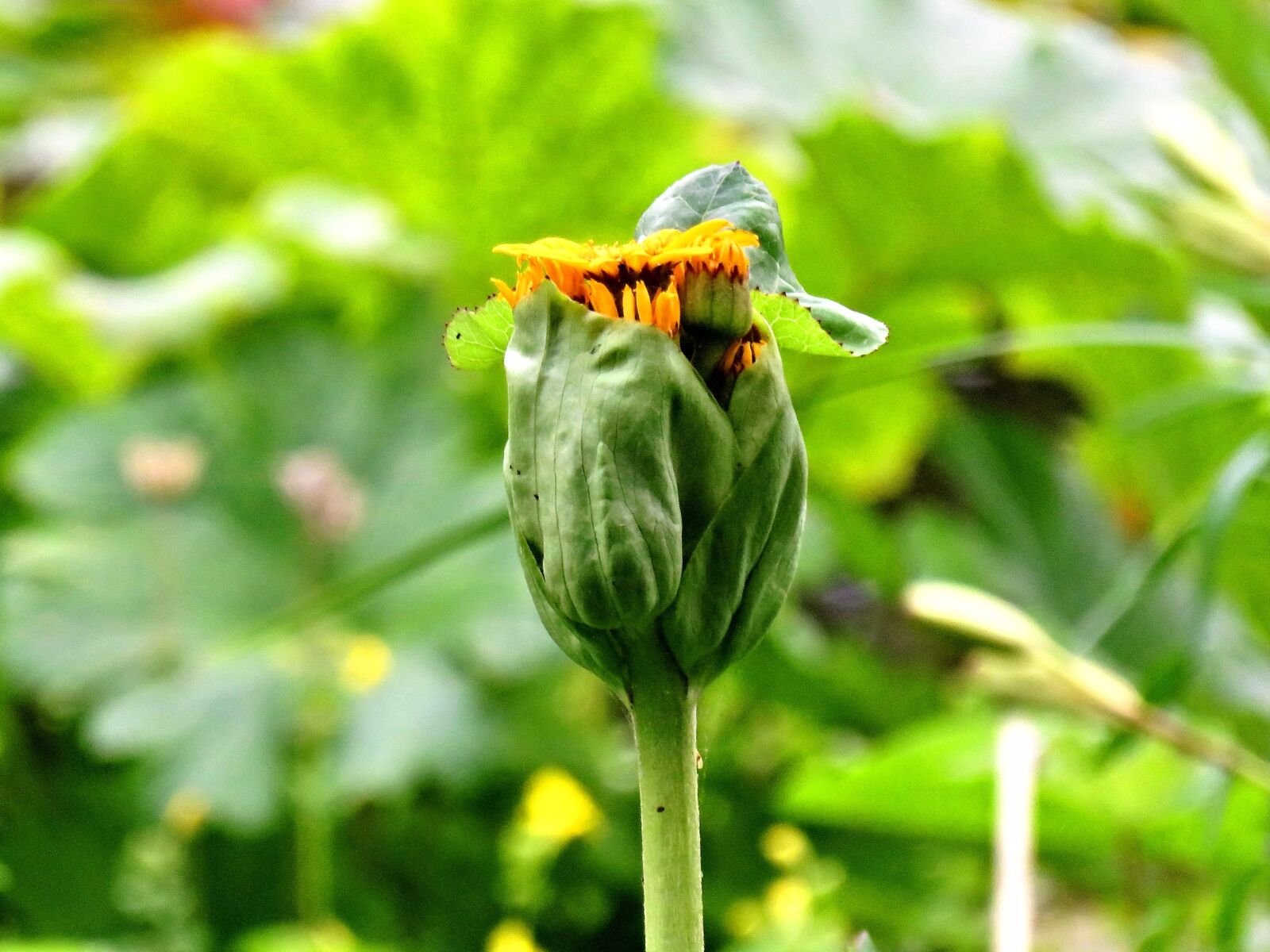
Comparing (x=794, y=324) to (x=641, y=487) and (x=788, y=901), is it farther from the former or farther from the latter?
(x=788, y=901)

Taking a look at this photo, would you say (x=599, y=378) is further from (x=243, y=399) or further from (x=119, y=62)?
(x=119, y=62)

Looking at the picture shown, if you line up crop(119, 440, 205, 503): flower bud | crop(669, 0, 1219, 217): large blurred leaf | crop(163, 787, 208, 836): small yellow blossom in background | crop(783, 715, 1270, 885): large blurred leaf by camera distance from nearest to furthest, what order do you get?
crop(783, 715, 1270, 885): large blurred leaf < crop(163, 787, 208, 836): small yellow blossom in background < crop(119, 440, 205, 503): flower bud < crop(669, 0, 1219, 217): large blurred leaf

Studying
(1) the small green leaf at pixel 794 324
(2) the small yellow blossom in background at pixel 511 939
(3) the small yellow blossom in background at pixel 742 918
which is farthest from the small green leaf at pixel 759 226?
(3) the small yellow blossom in background at pixel 742 918

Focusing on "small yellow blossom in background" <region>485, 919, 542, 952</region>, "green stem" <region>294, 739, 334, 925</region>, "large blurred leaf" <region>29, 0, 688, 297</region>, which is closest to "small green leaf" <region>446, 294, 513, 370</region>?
"small yellow blossom in background" <region>485, 919, 542, 952</region>

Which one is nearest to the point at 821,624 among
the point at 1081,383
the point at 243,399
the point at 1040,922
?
the point at 1081,383

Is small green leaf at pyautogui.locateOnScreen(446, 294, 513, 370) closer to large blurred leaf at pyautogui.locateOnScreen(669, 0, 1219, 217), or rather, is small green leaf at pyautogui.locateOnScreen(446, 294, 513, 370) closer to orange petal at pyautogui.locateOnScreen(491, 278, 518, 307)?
orange petal at pyautogui.locateOnScreen(491, 278, 518, 307)

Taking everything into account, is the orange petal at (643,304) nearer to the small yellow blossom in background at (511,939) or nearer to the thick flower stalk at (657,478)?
the thick flower stalk at (657,478)
